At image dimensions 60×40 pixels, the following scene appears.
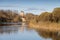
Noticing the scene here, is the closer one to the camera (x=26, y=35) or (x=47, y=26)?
(x=26, y=35)

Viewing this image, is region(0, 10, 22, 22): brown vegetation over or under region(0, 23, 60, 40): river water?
over

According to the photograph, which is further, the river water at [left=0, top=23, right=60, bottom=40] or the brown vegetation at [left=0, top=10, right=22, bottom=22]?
the brown vegetation at [left=0, top=10, right=22, bottom=22]

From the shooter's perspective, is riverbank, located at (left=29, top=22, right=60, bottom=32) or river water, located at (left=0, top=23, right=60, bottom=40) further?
riverbank, located at (left=29, top=22, right=60, bottom=32)

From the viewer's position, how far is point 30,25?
1020 centimetres

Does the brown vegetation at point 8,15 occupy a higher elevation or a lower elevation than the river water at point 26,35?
higher

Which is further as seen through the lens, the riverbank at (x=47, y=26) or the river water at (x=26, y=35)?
the riverbank at (x=47, y=26)

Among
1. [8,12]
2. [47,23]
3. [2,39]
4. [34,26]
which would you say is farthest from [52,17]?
[2,39]

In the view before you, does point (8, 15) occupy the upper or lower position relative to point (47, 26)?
upper

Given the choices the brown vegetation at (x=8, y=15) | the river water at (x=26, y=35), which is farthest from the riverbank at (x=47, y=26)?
the brown vegetation at (x=8, y=15)

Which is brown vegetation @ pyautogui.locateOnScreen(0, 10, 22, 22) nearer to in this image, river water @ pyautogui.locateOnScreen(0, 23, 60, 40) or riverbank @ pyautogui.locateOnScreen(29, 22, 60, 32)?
river water @ pyautogui.locateOnScreen(0, 23, 60, 40)

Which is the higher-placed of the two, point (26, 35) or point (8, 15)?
point (8, 15)

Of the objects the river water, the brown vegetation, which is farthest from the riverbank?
the brown vegetation

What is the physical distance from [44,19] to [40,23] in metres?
0.29

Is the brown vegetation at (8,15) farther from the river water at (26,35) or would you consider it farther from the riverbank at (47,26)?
the riverbank at (47,26)
